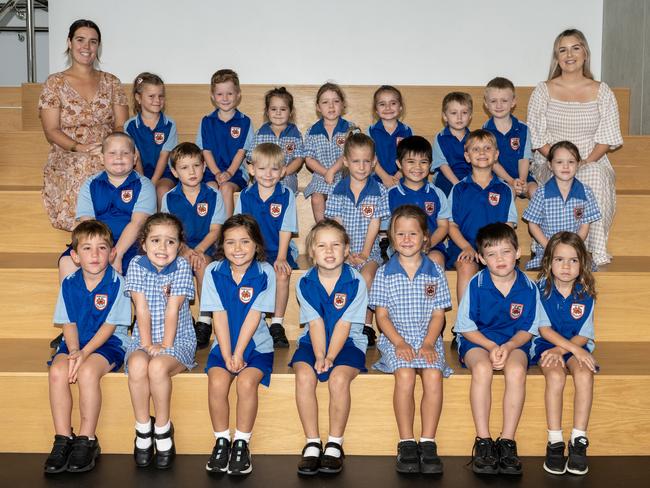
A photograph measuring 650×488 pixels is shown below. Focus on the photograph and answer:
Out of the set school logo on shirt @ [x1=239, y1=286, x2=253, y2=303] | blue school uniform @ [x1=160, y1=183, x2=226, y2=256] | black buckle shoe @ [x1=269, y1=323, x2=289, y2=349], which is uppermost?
blue school uniform @ [x1=160, y1=183, x2=226, y2=256]

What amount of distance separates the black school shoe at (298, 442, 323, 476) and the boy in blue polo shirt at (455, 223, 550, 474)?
23.6 inches

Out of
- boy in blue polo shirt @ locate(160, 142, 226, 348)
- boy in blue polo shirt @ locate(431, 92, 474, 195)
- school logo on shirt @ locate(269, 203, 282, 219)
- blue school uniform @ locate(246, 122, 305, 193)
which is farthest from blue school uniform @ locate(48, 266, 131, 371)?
boy in blue polo shirt @ locate(431, 92, 474, 195)

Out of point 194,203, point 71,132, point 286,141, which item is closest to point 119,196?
→ point 194,203

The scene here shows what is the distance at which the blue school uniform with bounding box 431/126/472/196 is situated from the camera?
4.50 m

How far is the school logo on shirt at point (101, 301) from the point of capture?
3381mm

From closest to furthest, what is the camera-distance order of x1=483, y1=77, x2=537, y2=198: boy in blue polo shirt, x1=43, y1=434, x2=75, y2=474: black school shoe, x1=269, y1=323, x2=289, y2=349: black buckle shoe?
1. x1=43, y1=434, x2=75, y2=474: black school shoe
2. x1=269, y1=323, x2=289, y2=349: black buckle shoe
3. x1=483, y1=77, x2=537, y2=198: boy in blue polo shirt

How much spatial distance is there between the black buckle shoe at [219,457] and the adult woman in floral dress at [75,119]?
148cm

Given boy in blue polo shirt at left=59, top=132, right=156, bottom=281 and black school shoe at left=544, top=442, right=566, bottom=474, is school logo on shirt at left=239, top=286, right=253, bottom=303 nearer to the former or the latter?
boy in blue polo shirt at left=59, top=132, right=156, bottom=281

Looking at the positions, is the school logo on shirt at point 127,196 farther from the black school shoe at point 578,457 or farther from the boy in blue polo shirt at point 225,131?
the black school shoe at point 578,457

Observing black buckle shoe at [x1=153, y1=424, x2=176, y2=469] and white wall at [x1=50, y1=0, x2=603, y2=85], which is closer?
black buckle shoe at [x1=153, y1=424, x2=176, y2=469]

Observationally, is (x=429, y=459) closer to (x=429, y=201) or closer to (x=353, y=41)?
(x=429, y=201)

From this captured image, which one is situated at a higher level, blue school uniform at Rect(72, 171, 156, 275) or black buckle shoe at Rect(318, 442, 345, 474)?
blue school uniform at Rect(72, 171, 156, 275)

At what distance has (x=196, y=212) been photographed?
398 centimetres

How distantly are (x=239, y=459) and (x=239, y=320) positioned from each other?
57 centimetres
